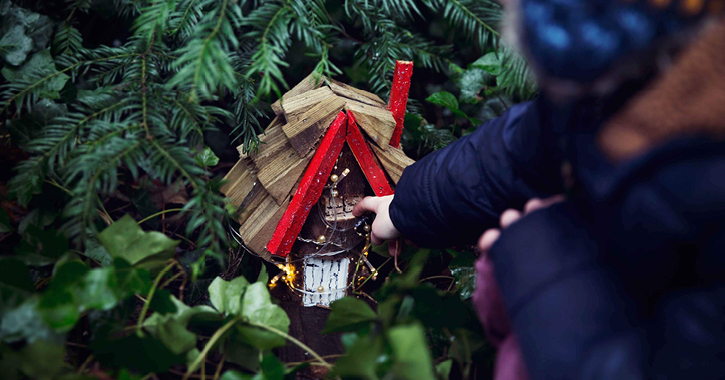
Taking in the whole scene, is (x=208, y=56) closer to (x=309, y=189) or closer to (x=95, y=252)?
(x=309, y=189)

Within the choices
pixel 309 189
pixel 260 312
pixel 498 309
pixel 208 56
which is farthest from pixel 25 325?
pixel 498 309

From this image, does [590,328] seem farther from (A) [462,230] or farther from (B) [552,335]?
(A) [462,230]

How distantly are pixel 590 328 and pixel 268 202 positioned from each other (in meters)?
0.73

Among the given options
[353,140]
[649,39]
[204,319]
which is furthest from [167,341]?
[649,39]

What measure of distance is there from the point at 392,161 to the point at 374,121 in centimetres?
11

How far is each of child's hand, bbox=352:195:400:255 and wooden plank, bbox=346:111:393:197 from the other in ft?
0.08

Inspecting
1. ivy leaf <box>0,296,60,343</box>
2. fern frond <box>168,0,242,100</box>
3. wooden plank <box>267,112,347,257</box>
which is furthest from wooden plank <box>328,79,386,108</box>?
ivy leaf <box>0,296,60,343</box>

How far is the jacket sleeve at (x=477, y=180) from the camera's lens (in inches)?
30.2

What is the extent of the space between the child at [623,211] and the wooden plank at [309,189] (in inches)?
17.7

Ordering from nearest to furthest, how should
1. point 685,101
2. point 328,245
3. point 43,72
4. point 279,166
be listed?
point 685,101 → point 43,72 → point 279,166 → point 328,245

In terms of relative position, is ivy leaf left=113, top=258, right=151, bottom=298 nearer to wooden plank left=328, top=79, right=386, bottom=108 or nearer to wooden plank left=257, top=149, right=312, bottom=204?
wooden plank left=257, top=149, right=312, bottom=204

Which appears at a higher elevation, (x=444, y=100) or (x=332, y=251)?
(x=444, y=100)

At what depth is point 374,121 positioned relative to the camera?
1.03 m

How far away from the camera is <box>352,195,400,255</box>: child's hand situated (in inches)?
→ 40.7
